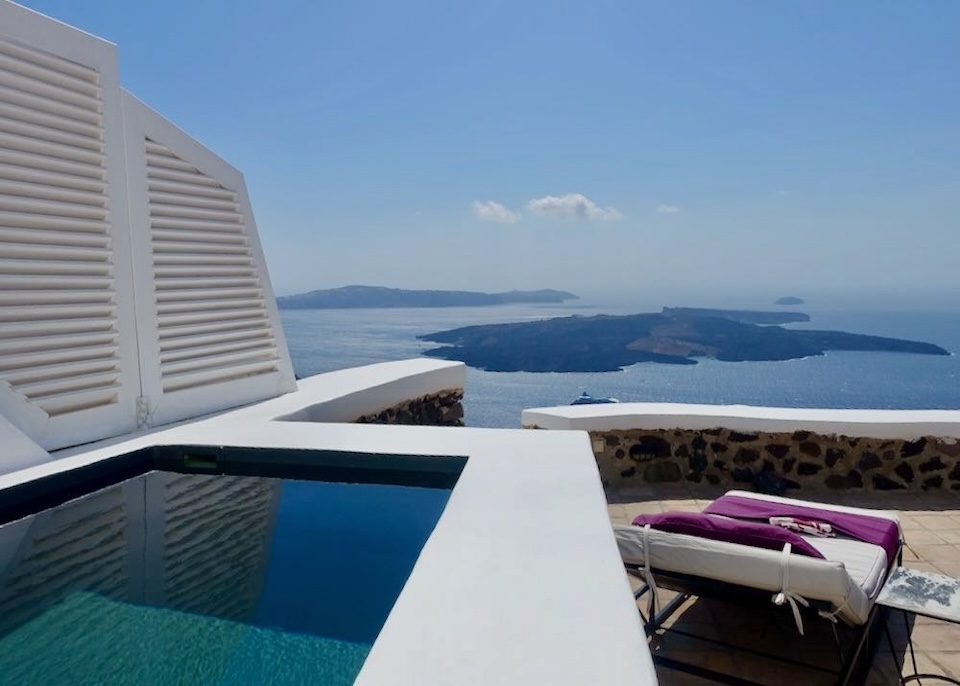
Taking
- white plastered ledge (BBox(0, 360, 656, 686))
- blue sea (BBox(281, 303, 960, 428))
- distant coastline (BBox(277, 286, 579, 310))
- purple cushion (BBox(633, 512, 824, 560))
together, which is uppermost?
distant coastline (BBox(277, 286, 579, 310))

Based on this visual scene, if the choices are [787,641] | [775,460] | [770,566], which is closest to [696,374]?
[775,460]

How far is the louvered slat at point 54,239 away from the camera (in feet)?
11.1

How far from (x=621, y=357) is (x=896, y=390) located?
10.7 m

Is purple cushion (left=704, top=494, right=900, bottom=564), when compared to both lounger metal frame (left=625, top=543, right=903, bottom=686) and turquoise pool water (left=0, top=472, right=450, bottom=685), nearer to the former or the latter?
lounger metal frame (left=625, top=543, right=903, bottom=686)

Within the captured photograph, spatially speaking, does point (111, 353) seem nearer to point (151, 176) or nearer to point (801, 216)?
point (151, 176)

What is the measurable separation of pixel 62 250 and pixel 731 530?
12.6 feet

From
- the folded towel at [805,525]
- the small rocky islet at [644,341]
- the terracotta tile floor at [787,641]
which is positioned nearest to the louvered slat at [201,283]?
the terracotta tile floor at [787,641]

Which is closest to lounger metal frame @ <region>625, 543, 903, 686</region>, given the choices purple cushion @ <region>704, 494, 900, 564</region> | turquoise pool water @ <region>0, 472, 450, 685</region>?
purple cushion @ <region>704, 494, 900, 564</region>

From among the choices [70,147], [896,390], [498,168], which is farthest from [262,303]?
[896,390]

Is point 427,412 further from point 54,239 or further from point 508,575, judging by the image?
point 508,575

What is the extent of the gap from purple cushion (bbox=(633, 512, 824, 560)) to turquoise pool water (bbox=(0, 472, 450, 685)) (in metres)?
1.10

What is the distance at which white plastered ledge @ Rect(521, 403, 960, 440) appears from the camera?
15.7ft

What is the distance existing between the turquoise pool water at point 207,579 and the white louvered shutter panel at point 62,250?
0.64 metres

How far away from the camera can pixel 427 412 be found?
6.11 metres
